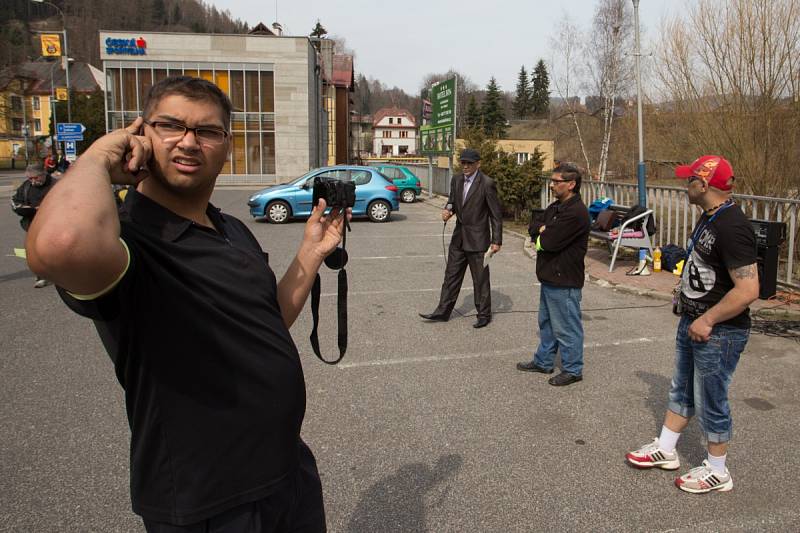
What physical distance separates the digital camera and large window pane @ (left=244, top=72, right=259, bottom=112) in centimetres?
3805

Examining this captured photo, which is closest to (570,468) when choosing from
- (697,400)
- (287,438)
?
(697,400)

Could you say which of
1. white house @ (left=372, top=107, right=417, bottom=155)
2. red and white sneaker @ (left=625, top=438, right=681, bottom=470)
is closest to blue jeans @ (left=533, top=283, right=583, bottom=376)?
red and white sneaker @ (left=625, top=438, right=681, bottom=470)

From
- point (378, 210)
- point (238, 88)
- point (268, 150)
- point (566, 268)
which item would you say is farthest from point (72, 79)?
point (566, 268)

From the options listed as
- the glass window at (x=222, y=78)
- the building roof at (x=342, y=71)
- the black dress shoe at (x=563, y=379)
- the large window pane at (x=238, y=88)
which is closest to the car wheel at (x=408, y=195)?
the large window pane at (x=238, y=88)

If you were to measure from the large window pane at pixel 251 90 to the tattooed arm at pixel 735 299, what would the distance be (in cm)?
3766

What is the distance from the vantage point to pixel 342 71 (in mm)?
64625

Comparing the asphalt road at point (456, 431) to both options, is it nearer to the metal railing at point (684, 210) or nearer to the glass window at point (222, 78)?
the metal railing at point (684, 210)

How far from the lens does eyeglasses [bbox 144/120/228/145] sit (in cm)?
150

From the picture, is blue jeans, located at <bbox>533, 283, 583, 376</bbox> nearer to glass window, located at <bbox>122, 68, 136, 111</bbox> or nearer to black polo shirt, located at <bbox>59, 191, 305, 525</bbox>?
black polo shirt, located at <bbox>59, 191, 305, 525</bbox>

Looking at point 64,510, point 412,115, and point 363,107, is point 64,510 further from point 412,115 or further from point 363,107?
point 412,115

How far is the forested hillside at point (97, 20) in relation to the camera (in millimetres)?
95062

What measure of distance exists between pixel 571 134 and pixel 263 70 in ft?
62.7

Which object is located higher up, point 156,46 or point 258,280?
point 156,46

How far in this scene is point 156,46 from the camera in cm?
3709
